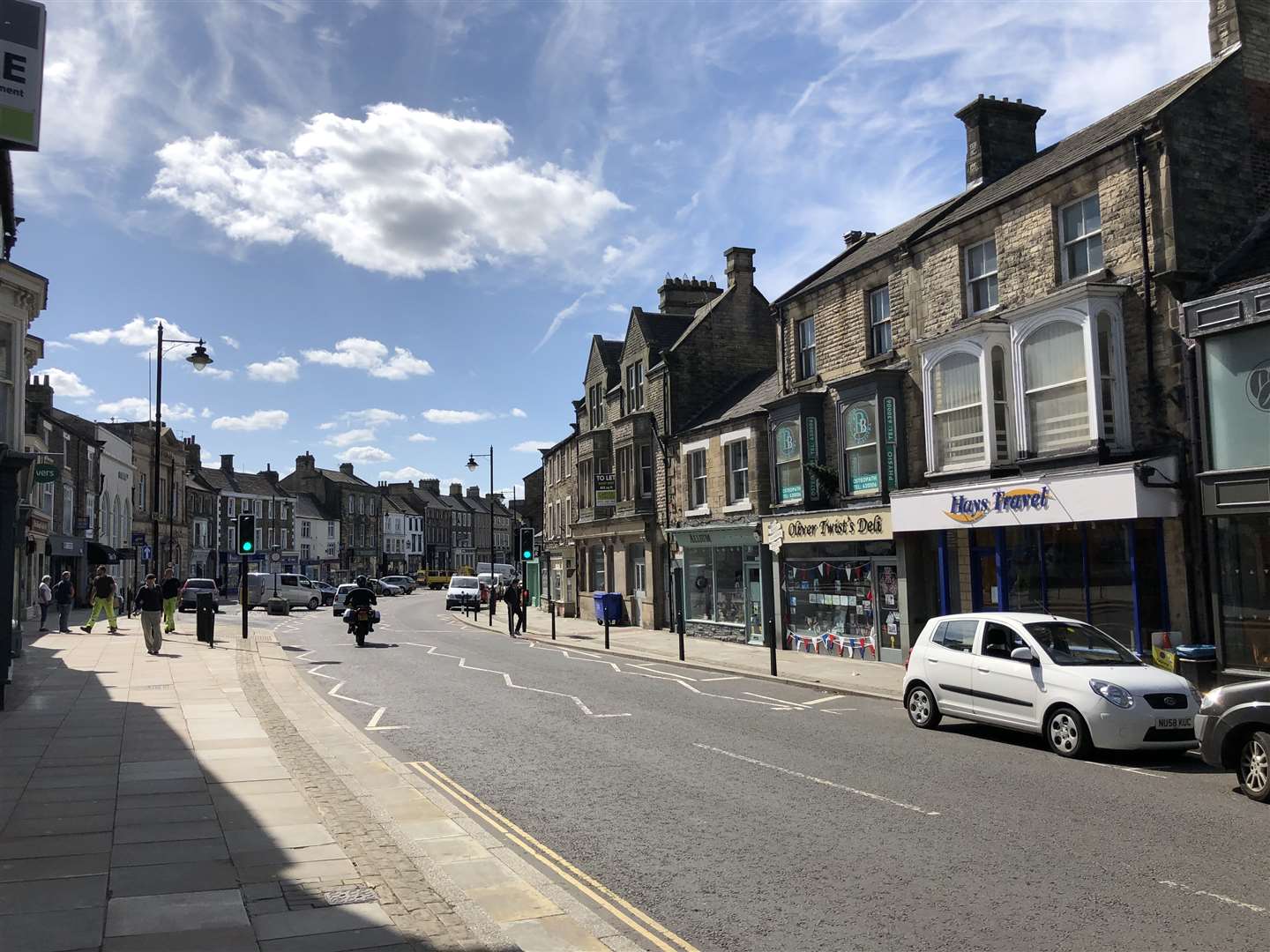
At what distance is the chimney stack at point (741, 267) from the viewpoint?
34.6m

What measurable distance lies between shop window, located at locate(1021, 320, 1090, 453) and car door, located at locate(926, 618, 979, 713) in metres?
5.09

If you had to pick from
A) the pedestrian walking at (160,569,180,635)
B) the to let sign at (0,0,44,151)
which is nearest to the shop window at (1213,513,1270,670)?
the to let sign at (0,0,44,151)

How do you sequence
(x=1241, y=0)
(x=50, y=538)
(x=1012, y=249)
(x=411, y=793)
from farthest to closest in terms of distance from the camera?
(x=50, y=538)
(x=1012, y=249)
(x=1241, y=0)
(x=411, y=793)

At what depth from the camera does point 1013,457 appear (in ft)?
59.1

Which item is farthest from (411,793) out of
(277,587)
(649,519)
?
(277,587)

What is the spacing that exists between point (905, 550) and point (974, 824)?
13325mm

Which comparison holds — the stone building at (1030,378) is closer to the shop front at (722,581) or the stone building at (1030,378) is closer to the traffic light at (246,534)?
the shop front at (722,581)

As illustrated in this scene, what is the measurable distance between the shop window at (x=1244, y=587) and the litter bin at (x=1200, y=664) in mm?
198

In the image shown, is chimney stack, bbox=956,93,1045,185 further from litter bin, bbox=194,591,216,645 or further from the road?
litter bin, bbox=194,591,216,645

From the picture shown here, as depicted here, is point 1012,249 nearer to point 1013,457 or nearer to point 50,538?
point 1013,457

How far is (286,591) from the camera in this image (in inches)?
1993

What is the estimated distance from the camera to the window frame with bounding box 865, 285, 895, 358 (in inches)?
877

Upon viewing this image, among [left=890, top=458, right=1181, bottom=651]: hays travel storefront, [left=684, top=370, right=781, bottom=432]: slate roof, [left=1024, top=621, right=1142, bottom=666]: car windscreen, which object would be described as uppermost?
[left=684, top=370, right=781, bottom=432]: slate roof

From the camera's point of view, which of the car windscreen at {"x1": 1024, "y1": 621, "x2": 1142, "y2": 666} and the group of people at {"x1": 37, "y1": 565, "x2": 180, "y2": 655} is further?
the group of people at {"x1": 37, "y1": 565, "x2": 180, "y2": 655}
